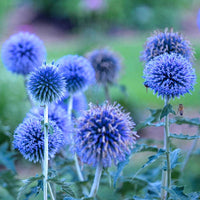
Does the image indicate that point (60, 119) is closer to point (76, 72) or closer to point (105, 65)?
point (76, 72)

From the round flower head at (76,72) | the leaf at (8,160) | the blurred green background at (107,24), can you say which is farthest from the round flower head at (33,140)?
the blurred green background at (107,24)

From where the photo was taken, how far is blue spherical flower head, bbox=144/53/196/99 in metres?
1.97

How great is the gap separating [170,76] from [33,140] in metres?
0.87

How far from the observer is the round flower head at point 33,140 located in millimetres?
1993

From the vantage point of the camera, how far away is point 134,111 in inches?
279

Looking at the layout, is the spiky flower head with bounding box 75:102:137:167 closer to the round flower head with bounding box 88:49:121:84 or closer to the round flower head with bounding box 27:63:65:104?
the round flower head with bounding box 27:63:65:104

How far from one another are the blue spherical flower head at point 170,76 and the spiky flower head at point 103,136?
30cm

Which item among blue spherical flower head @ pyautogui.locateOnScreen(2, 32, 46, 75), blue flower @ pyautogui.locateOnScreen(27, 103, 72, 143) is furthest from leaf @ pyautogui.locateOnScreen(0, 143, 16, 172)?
blue spherical flower head @ pyautogui.locateOnScreen(2, 32, 46, 75)

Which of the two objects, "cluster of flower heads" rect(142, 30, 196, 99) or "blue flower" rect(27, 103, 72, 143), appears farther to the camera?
"blue flower" rect(27, 103, 72, 143)

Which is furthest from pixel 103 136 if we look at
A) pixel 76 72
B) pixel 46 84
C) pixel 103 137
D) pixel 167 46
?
pixel 76 72

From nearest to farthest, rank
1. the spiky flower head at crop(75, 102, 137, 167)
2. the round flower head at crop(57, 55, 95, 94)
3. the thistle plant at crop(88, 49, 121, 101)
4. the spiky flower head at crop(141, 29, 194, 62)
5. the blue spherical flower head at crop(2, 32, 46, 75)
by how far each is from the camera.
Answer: the spiky flower head at crop(75, 102, 137, 167) < the spiky flower head at crop(141, 29, 194, 62) < the round flower head at crop(57, 55, 95, 94) < the blue spherical flower head at crop(2, 32, 46, 75) < the thistle plant at crop(88, 49, 121, 101)

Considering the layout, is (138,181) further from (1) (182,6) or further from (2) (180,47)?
(1) (182,6)

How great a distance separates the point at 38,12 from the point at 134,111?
14714 mm

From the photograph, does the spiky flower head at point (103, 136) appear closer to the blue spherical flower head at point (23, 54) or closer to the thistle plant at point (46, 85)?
the thistle plant at point (46, 85)
